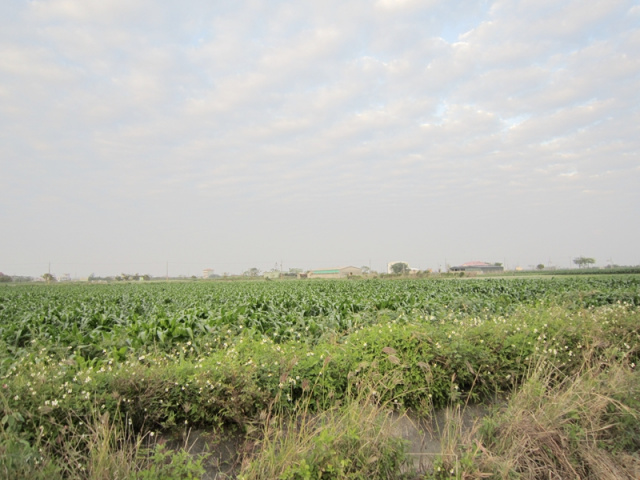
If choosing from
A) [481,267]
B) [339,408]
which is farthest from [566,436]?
[481,267]

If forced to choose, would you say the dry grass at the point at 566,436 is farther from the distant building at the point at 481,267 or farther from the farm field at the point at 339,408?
the distant building at the point at 481,267

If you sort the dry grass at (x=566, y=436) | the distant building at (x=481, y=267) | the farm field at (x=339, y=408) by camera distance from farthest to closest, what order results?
the distant building at (x=481, y=267) → the dry grass at (x=566, y=436) → the farm field at (x=339, y=408)

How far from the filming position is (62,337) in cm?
738

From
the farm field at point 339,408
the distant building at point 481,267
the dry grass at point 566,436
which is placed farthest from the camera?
the distant building at point 481,267

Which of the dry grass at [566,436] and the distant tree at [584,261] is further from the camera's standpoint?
the distant tree at [584,261]

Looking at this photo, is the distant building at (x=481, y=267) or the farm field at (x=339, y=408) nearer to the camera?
the farm field at (x=339, y=408)

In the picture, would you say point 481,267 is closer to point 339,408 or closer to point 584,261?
point 584,261

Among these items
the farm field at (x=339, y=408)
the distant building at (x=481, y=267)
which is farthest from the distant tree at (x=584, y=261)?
the farm field at (x=339, y=408)

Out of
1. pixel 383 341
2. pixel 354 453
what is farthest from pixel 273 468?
pixel 383 341

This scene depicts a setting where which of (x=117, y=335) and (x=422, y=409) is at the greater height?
(x=117, y=335)

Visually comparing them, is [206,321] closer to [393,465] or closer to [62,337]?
[62,337]

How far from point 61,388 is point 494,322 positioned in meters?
6.11

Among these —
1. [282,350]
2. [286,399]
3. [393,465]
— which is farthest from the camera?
[282,350]

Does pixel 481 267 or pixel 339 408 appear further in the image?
pixel 481 267
